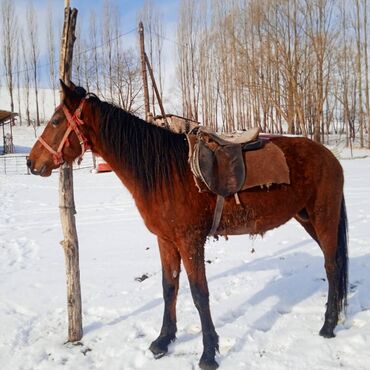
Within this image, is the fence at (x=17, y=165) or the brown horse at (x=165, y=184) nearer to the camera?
the brown horse at (x=165, y=184)

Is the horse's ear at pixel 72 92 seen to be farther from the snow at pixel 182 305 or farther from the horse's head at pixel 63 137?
the snow at pixel 182 305

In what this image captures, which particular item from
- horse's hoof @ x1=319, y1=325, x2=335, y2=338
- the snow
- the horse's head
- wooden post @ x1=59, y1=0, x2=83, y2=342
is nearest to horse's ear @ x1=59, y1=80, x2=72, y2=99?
the horse's head

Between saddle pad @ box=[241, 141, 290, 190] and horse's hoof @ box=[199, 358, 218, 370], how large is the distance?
129 centimetres

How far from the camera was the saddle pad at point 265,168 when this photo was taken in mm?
2504

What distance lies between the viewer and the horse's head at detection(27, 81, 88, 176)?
7.66ft

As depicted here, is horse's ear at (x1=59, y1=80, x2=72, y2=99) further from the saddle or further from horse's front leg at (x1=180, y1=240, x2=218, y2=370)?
horse's front leg at (x1=180, y1=240, x2=218, y2=370)

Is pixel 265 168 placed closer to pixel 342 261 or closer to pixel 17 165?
pixel 342 261

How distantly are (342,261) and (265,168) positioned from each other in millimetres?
1239

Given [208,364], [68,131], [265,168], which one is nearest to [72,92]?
[68,131]

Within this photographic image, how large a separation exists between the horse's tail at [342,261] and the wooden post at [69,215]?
231 centimetres

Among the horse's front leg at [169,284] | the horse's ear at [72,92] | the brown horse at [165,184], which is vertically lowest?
the horse's front leg at [169,284]

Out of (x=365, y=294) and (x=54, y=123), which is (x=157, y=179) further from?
(x=365, y=294)

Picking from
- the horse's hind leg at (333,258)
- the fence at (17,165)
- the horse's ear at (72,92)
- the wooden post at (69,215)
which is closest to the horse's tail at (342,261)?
the horse's hind leg at (333,258)

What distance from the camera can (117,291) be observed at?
369 centimetres
